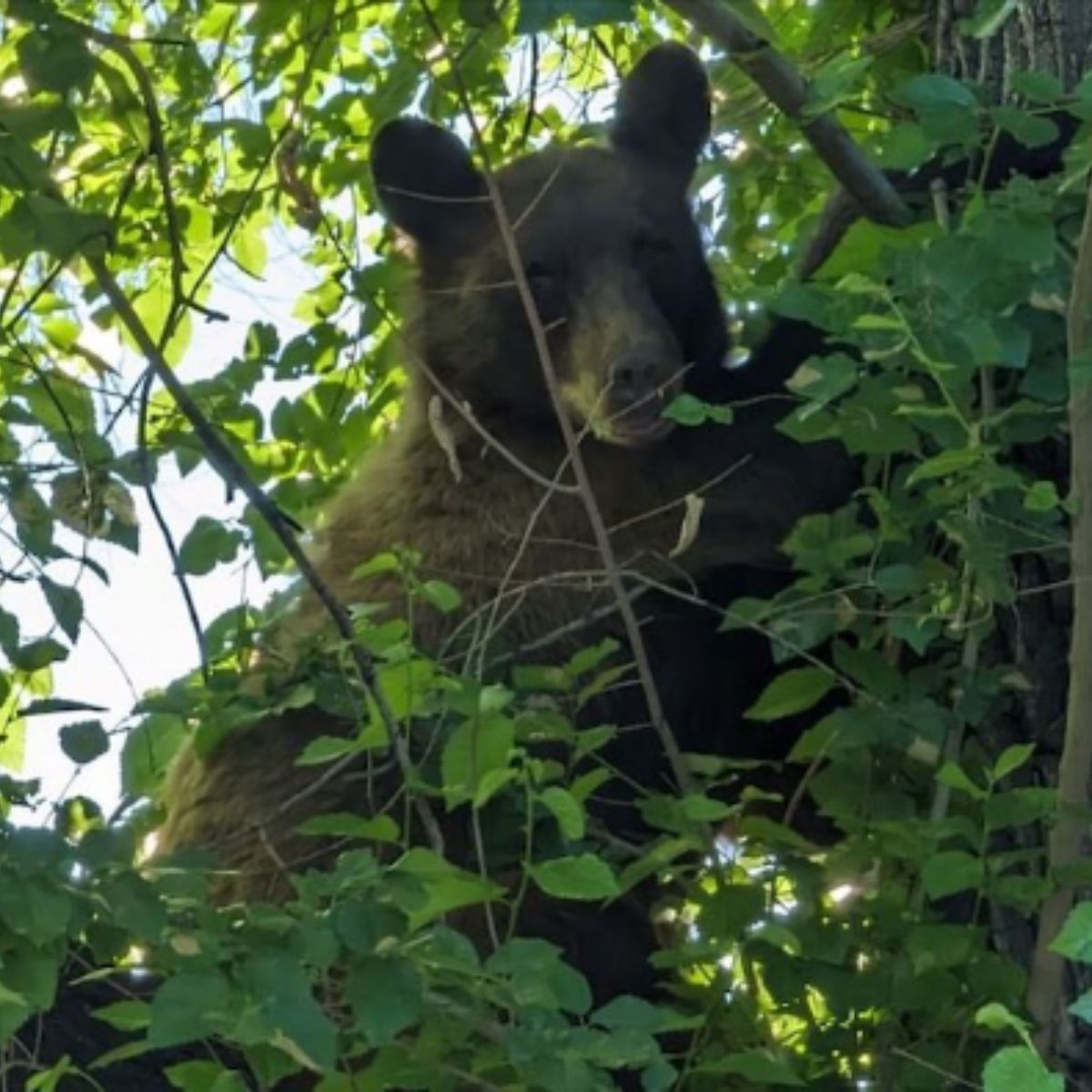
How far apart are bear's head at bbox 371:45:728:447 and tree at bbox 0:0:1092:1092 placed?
880 mm

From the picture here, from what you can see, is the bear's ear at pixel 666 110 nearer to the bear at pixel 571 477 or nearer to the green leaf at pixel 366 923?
the bear at pixel 571 477

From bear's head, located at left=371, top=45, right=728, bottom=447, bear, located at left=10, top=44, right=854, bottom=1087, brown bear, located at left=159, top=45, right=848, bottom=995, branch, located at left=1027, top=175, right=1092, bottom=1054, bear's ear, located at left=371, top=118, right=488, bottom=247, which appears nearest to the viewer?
branch, located at left=1027, top=175, right=1092, bottom=1054

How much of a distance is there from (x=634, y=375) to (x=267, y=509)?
74.0 inches

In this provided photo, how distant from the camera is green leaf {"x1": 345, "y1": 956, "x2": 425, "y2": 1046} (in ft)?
9.29

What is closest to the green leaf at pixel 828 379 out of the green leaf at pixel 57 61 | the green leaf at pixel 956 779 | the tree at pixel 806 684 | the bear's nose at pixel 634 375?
the tree at pixel 806 684

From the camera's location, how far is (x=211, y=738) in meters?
3.93

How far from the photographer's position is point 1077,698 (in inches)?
139

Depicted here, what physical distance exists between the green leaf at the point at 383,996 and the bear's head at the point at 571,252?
273 centimetres

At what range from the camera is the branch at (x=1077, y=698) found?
350 centimetres

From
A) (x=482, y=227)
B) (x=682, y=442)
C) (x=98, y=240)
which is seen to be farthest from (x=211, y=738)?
(x=482, y=227)

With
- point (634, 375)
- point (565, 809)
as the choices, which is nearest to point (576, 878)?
point (565, 809)

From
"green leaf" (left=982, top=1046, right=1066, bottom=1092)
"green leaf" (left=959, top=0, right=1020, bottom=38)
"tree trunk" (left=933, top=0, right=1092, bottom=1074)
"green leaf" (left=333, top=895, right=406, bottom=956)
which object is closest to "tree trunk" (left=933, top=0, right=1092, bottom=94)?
"tree trunk" (left=933, top=0, right=1092, bottom=1074)

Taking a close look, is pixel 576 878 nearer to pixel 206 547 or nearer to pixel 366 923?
pixel 366 923

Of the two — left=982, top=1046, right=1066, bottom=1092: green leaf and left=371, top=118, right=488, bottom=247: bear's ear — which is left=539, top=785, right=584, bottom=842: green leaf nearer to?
left=982, top=1046, right=1066, bottom=1092: green leaf
